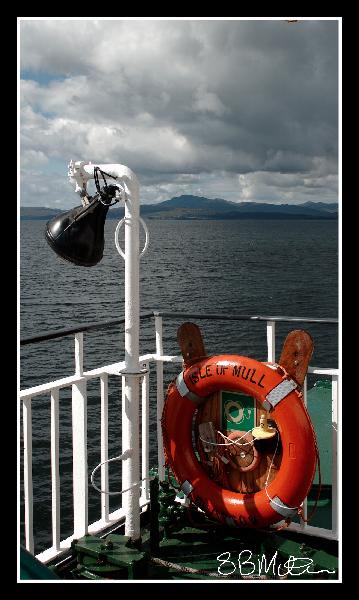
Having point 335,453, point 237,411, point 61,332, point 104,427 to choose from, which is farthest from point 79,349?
point 335,453

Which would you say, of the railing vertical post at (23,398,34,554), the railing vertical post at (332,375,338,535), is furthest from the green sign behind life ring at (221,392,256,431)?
the railing vertical post at (23,398,34,554)

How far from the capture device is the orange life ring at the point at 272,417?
87.7 inches

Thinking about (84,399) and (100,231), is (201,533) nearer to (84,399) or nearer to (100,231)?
(84,399)

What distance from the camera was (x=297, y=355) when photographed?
2.24 meters

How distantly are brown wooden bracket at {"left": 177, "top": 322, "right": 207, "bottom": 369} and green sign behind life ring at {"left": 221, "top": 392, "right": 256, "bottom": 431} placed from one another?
19 cm

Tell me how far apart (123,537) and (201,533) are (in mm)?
382

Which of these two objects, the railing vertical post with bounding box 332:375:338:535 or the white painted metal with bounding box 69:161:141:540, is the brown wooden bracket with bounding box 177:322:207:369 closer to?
the white painted metal with bounding box 69:161:141:540

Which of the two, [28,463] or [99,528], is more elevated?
[28,463]

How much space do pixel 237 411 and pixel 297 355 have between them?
375 mm

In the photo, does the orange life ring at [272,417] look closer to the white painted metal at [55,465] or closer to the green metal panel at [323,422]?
the white painted metal at [55,465]

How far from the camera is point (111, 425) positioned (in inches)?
356

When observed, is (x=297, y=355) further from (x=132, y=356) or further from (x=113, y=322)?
(x=113, y=322)

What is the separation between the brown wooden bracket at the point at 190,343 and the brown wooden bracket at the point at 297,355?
1.24ft
